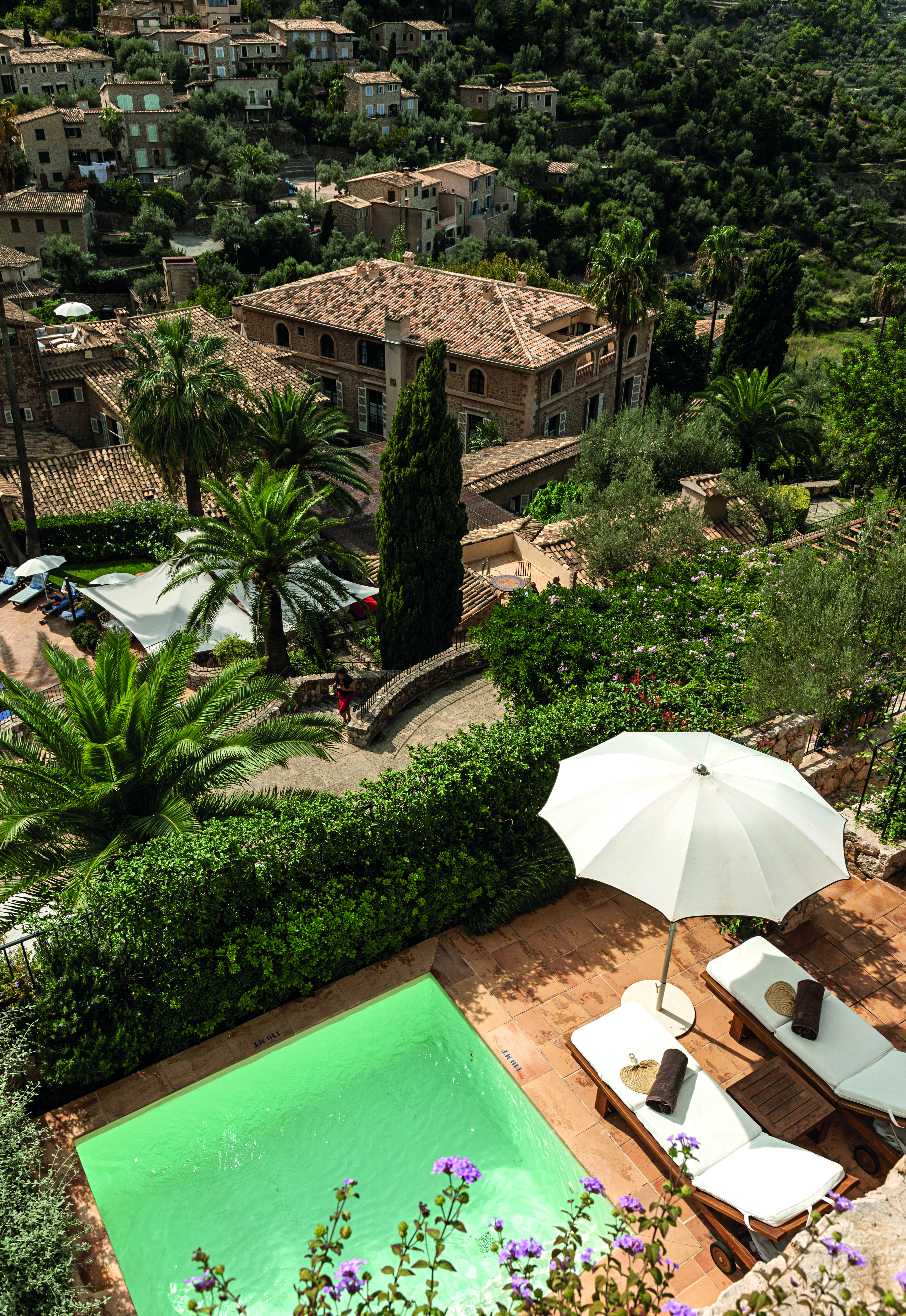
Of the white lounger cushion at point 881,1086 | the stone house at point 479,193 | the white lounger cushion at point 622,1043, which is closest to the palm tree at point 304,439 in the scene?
Answer: the white lounger cushion at point 622,1043

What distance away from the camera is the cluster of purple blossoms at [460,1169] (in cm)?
550

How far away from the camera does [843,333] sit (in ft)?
294

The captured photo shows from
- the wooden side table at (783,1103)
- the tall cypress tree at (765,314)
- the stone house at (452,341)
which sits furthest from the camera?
the tall cypress tree at (765,314)

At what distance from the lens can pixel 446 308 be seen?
41.3 m

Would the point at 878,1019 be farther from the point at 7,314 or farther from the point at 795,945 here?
the point at 7,314

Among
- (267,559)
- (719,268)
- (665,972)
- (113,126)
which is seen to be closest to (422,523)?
(267,559)

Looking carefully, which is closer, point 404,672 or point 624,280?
point 404,672

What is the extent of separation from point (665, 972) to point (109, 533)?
2865 cm

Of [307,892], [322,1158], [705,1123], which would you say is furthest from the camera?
[307,892]

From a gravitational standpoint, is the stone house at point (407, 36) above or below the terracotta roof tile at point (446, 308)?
above

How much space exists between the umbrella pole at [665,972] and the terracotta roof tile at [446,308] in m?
30.5

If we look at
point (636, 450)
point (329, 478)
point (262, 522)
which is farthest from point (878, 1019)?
point (329, 478)

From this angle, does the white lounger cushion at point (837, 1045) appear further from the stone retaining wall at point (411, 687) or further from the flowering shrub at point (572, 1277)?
the stone retaining wall at point (411, 687)

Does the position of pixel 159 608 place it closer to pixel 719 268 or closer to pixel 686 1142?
pixel 686 1142
